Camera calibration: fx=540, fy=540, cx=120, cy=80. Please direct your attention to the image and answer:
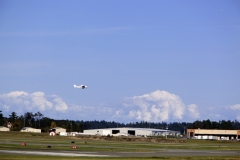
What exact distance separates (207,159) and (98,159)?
1614cm

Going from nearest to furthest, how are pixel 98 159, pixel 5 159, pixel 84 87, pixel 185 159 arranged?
pixel 5 159 → pixel 98 159 → pixel 185 159 → pixel 84 87

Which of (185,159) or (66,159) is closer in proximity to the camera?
(66,159)

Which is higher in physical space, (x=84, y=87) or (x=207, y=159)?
(x=84, y=87)

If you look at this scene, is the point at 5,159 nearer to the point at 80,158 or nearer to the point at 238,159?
the point at 80,158

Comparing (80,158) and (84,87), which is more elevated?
(84,87)

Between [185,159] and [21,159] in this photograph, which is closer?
[21,159]

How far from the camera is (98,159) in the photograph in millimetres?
68375

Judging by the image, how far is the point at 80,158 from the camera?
6925 centimetres

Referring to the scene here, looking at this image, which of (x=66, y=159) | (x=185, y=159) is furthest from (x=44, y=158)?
(x=185, y=159)

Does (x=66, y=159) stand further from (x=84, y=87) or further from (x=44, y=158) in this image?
(x=84, y=87)

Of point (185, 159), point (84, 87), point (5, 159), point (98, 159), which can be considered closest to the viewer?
point (5, 159)

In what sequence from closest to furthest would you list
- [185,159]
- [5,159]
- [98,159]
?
1. [5,159]
2. [98,159]
3. [185,159]

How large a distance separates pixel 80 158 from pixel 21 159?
8590 millimetres

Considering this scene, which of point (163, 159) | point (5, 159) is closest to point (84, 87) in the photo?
point (163, 159)
